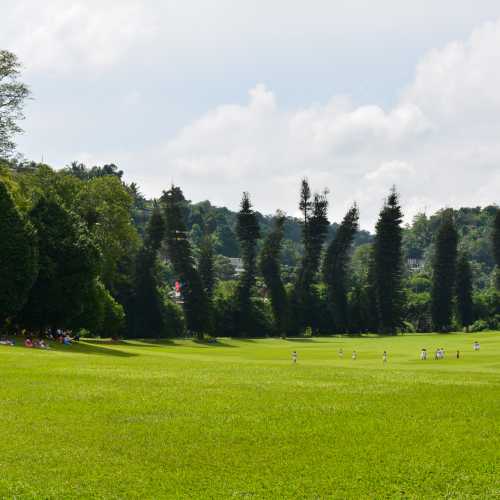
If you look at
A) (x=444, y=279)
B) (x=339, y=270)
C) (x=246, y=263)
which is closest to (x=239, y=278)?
(x=246, y=263)

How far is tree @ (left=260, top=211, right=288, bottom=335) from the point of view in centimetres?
11569

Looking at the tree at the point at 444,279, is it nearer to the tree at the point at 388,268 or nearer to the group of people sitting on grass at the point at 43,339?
the tree at the point at 388,268

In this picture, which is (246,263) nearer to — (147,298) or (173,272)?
(173,272)

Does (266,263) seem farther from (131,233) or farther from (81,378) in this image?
(81,378)

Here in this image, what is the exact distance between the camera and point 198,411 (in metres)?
24.5

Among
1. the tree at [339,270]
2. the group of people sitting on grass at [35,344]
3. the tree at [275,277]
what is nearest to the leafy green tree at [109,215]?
the tree at [275,277]

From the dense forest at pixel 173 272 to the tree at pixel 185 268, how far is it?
0.50 feet

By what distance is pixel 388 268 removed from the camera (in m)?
117

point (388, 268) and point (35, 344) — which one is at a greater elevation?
point (388, 268)

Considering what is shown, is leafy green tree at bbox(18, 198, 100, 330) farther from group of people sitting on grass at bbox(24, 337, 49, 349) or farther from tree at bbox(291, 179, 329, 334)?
tree at bbox(291, 179, 329, 334)

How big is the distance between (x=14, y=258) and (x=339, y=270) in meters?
74.0

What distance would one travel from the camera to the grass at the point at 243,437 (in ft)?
56.3

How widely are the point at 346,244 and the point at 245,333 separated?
23464mm

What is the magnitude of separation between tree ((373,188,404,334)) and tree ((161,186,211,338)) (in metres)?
29.1
